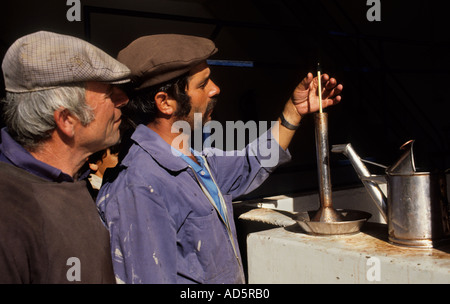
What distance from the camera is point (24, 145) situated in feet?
4.67

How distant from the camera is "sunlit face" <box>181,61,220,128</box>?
1.91m

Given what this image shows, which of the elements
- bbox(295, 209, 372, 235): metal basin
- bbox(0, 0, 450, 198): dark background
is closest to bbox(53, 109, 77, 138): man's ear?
bbox(295, 209, 372, 235): metal basin

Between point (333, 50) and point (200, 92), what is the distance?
15.4ft

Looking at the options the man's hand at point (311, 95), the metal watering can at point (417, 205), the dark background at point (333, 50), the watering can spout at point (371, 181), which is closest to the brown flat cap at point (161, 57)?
the man's hand at point (311, 95)

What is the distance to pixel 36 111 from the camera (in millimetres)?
1403

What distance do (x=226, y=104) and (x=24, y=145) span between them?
791 cm

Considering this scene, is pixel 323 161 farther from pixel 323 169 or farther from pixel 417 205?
pixel 417 205

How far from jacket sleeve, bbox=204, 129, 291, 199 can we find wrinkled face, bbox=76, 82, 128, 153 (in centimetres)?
77

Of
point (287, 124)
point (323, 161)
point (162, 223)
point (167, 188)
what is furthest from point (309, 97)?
point (162, 223)

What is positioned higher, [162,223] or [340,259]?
[162,223]

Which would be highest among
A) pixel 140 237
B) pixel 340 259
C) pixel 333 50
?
pixel 333 50

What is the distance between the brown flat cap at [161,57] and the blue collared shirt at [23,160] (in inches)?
23.1

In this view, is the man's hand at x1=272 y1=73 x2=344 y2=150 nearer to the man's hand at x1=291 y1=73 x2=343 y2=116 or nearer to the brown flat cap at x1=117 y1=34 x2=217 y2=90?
the man's hand at x1=291 y1=73 x2=343 y2=116
